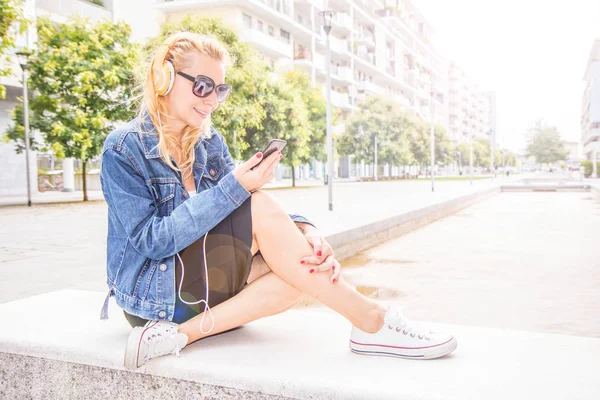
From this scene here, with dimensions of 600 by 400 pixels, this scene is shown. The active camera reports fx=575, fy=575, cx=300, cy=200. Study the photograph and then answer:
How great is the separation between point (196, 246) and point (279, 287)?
0.37 metres

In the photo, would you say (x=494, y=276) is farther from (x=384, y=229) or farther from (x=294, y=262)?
(x=294, y=262)

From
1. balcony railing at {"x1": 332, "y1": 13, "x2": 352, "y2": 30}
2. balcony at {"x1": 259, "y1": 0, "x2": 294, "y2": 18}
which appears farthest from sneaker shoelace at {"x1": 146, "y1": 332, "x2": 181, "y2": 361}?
balcony railing at {"x1": 332, "y1": 13, "x2": 352, "y2": 30}

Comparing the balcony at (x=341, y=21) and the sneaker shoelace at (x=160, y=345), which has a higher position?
the balcony at (x=341, y=21)

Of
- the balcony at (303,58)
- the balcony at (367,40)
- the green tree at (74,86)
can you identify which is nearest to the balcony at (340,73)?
the balcony at (303,58)

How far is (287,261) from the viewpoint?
7.06 ft

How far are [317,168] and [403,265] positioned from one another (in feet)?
144

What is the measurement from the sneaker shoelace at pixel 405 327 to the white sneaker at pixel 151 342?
78 cm

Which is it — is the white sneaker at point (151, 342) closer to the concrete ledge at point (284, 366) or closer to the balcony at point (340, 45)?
the concrete ledge at point (284, 366)

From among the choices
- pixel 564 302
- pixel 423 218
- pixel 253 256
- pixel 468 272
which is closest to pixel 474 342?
pixel 253 256

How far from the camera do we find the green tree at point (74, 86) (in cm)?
1642

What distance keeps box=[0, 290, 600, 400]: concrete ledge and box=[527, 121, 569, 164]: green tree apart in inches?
3746

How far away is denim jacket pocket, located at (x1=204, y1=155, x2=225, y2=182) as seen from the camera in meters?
2.46

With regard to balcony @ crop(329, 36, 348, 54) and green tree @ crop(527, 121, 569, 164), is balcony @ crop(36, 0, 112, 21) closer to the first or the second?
balcony @ crop(329, 36, 348, 54)

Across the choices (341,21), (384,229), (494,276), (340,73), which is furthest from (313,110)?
(494,276)
